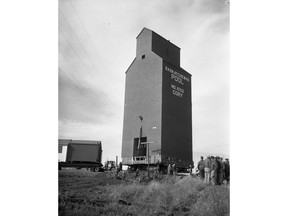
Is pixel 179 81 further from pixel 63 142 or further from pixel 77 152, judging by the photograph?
pixel 63 142

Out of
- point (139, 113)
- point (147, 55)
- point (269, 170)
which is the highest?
point (147, 55)

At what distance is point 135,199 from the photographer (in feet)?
16.9

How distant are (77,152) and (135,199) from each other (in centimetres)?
271

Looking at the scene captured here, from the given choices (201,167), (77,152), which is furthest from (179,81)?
(77,152)

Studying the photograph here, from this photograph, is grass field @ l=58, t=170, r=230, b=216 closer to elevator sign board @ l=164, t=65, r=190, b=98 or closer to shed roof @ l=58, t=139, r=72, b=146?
shed roof @ l=58, t=139, r=72, b=146

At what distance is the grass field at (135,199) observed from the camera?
469cm

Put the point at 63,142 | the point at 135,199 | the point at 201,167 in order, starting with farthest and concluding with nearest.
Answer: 1. the point at 201,167
2. the point at 63,142
3. the point at 135,199

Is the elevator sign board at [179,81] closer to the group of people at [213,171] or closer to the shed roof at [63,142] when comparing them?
the group of people at [213,171]

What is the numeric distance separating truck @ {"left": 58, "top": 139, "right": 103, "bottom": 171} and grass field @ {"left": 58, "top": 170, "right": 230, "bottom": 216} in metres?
0.63

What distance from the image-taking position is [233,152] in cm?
431

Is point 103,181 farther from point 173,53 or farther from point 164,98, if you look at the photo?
point 164,98
